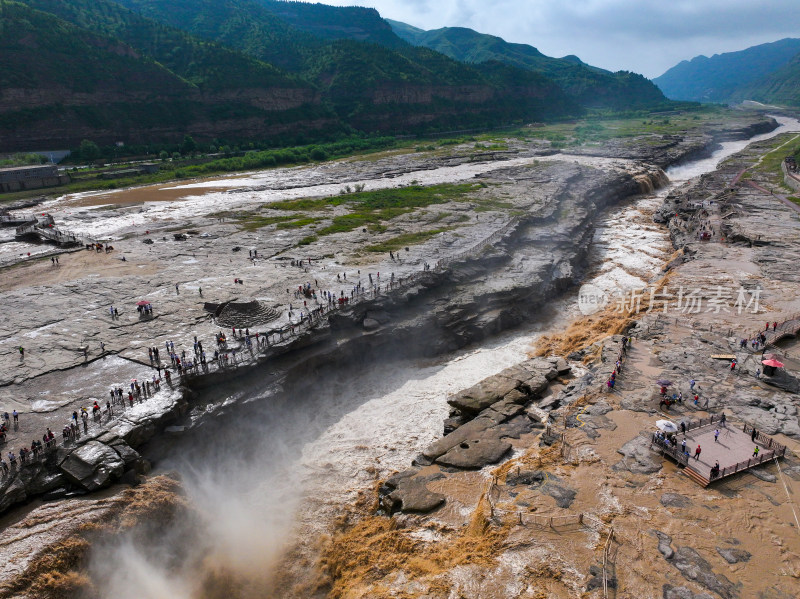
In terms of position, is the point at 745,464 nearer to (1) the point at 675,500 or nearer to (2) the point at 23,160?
(1) the point at 675,500

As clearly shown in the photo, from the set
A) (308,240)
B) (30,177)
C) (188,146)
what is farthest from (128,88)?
(308,240)

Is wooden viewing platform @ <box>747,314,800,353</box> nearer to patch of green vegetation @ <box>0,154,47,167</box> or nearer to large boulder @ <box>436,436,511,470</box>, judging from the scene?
large boulder @ <box>436,436,511,470</box>

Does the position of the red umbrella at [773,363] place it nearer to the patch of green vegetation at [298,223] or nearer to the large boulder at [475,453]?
the large boulder at [475,453]

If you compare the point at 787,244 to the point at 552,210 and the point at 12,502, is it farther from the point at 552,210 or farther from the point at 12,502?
the point at 12,502

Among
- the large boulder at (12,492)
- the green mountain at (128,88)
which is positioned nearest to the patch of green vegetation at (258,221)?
the large boulder at (12,492)

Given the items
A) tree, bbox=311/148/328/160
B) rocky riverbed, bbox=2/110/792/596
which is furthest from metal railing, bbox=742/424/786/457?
tree, bbox=311/148/328/160

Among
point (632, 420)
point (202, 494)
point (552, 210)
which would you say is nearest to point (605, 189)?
point (552, 210)
